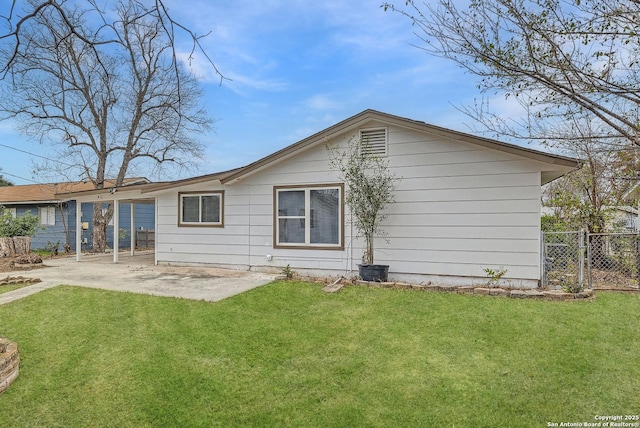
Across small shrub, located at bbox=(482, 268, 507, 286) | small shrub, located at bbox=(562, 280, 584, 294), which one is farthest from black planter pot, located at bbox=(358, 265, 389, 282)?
small shrub, located at bbox=(562, 280, 584, 294)

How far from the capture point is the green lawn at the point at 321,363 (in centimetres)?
296

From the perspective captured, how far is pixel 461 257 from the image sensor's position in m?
7.27

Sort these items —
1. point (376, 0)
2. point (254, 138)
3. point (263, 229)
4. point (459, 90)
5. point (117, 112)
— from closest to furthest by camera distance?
point (376, 0) < point (459, 90) < point (263, 229) < point (254, 138) < point (117, 112)

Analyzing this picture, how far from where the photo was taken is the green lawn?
2.96m

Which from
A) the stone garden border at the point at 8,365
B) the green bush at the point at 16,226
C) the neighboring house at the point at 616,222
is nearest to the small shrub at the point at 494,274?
the neighboring house at the point at 616,222

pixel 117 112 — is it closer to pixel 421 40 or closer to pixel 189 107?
pixel 189 107

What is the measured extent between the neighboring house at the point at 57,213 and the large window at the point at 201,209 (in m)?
9.47

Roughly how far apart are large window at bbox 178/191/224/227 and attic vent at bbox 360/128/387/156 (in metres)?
3.98

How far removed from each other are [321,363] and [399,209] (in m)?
4.55

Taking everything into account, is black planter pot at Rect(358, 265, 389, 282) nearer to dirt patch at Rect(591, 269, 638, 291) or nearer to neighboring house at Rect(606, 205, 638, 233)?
dirt patch at Rect(591, 269, 638, 291)

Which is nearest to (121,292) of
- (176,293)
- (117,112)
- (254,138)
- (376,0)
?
(176,293)

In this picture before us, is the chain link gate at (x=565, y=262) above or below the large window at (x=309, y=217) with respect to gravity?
below

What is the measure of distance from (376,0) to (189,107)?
46.6 ft

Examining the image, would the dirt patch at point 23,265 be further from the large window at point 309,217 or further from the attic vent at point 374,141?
the attic vent at point 374,141
